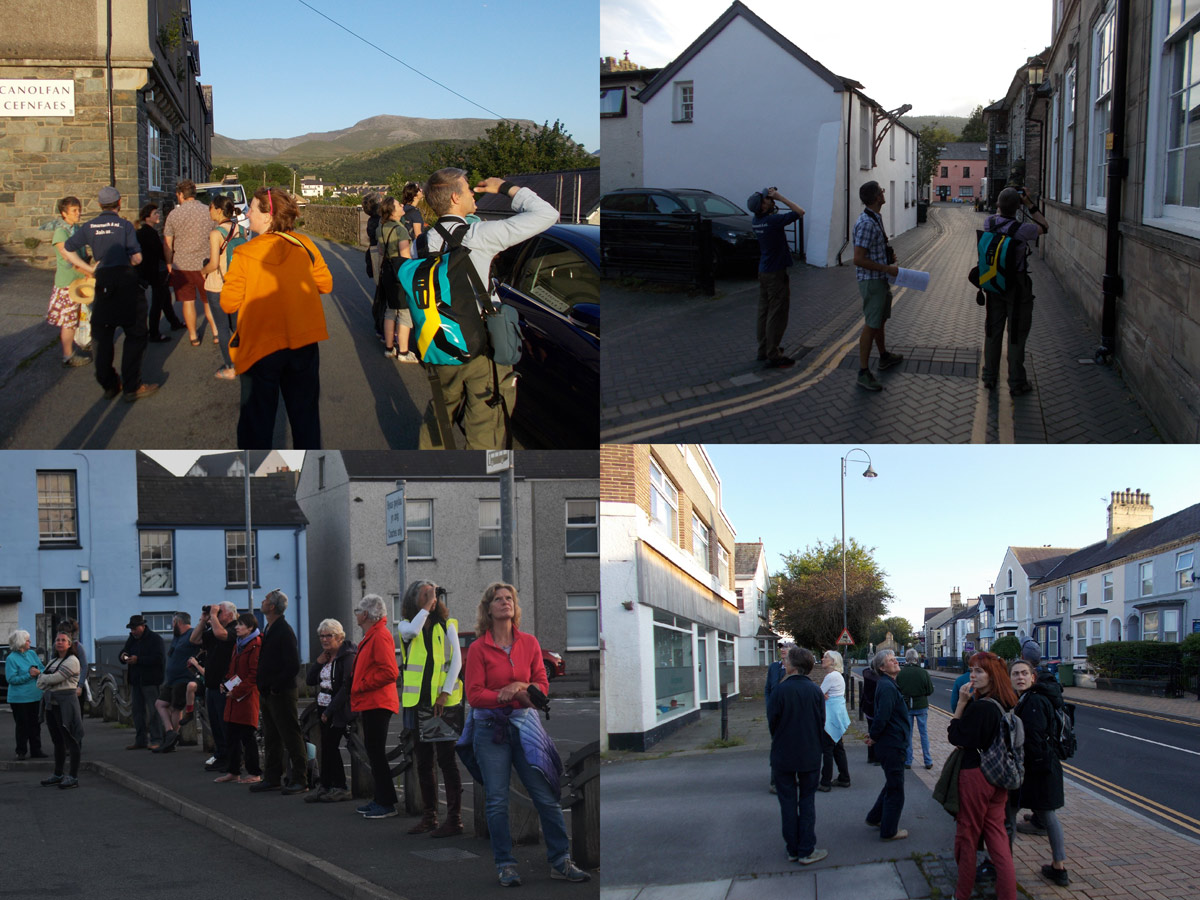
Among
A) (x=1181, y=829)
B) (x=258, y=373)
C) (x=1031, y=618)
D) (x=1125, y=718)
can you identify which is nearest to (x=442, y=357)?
(x=258, y=373)

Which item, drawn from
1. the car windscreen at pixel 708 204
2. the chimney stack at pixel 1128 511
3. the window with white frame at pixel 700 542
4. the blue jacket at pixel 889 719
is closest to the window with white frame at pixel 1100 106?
the car windscreen at pixel 708 204

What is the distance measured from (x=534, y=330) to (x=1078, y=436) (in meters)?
3.69

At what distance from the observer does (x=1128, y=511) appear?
26.5m

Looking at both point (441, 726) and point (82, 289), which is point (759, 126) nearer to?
point (82, 289)

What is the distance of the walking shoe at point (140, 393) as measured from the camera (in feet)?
18.8

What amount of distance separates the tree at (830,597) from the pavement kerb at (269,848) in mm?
23474

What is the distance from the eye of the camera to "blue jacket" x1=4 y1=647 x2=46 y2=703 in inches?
311

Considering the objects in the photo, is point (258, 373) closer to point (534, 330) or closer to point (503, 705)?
point (534, 330)

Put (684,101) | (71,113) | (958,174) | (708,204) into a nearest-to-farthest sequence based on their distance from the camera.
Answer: (71,113) < (708,204) < (684,101) < (958,174)

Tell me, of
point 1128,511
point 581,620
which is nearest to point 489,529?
point 581,620

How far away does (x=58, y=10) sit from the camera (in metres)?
10.8

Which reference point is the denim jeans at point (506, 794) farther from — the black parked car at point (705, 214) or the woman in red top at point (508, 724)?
the black parked car at point (705, 214)

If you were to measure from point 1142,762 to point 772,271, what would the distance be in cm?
655

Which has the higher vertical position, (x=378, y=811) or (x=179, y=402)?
(x=179, y=402)
